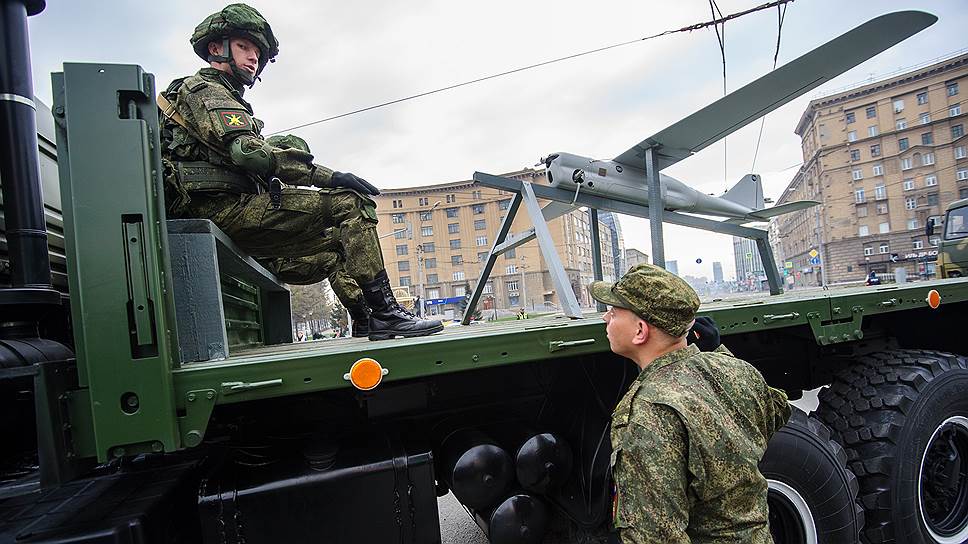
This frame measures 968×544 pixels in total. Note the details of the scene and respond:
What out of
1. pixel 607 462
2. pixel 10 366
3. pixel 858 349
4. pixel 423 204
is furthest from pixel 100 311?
pixel 423 204

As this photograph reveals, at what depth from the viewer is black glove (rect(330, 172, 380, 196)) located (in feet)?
7.99

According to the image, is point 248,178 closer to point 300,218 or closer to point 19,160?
point 300,218

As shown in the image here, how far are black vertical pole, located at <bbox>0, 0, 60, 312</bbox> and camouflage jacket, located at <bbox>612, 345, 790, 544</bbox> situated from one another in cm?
204

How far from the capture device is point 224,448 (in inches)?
87.8

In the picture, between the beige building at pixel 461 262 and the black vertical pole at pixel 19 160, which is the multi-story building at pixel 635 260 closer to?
the black vertical pole at pixel 19 160

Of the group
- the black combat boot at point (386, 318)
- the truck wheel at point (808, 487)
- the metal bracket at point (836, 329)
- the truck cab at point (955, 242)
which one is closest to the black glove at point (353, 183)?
the black combat boot at point (386, 318)

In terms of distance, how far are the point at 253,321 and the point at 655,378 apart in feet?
10.1

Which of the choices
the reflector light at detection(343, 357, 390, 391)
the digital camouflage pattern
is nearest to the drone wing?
the digital camouflage pattern

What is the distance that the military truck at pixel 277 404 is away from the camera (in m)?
1.45

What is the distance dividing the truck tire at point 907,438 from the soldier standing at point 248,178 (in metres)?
2.24

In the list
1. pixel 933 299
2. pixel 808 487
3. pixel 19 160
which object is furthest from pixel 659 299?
pixel 933 299

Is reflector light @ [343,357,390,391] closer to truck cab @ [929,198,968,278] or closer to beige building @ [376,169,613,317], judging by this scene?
truck cab @ [929,198,968,278]

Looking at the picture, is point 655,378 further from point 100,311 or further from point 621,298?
point 100,311

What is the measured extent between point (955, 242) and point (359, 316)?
10.8 metres
